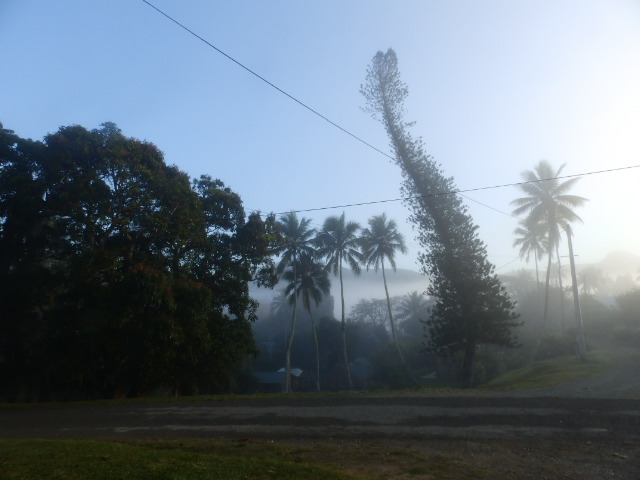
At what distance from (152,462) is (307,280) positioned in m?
29.5

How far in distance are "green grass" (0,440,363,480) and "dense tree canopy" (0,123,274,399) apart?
810cm

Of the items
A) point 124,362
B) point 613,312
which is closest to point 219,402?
point 124,362

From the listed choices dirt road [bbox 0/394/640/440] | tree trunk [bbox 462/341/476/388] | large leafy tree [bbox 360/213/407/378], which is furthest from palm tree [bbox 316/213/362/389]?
dirt road [bbox 0/394/640/440]

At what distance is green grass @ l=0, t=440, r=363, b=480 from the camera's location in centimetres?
635

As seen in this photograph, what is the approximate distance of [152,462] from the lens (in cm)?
709

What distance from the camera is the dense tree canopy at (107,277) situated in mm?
17047

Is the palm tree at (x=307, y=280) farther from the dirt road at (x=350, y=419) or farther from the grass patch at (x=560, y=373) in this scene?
the dirt road at (x=350, y=419)

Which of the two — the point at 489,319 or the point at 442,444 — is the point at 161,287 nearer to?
the point at 442,444

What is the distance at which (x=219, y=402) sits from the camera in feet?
47.1

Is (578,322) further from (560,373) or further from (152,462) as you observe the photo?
(152,462)

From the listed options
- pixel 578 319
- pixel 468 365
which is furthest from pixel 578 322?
pixel 468 365

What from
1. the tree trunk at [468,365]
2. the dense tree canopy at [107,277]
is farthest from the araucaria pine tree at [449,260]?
the dense tree canopy at [107,277]

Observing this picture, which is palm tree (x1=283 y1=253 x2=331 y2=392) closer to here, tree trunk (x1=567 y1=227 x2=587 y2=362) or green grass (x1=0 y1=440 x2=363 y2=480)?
tree trunk (x1=567 y1=227 x2=587 y2=362)

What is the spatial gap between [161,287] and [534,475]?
1298 cm
